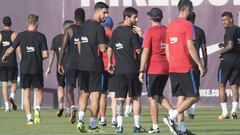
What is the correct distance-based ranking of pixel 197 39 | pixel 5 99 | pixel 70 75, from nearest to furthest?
pixel 197 39, pixel 70 75, pixel 5 99

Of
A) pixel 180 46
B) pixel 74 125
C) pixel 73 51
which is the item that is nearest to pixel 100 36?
pixel 180 46

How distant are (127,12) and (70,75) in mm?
5235

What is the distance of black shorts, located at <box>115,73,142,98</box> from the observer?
1705 centimetres

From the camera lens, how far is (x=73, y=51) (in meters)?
21.1

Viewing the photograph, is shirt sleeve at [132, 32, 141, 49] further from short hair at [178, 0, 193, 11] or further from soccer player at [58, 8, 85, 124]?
soccer player at [58, 8, 85, 124]

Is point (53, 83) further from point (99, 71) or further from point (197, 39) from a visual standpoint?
point (99, 71)

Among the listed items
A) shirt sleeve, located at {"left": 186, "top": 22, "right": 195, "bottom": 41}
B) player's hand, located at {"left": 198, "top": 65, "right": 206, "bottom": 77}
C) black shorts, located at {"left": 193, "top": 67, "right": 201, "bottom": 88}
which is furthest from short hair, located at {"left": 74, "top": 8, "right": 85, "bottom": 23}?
player's hand, located at {"left": 198, "top": 65, "right": 206, "bottom": 77}

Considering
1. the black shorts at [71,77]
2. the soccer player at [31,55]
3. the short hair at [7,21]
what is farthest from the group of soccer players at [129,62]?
the short hair at [7,21]

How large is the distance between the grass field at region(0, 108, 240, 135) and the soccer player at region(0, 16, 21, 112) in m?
1.69

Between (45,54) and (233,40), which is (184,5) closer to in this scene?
(45,54)

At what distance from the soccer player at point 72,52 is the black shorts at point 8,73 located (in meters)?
4.48

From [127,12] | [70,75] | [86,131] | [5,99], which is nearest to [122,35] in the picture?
[127,12]

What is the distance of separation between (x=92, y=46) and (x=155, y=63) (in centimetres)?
113

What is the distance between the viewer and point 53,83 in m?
28.0
